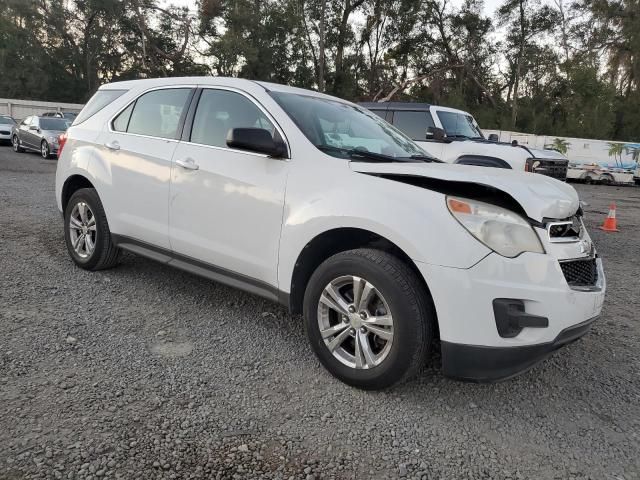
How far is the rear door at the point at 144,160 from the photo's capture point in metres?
3.88

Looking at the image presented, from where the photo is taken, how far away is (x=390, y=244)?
2.89 m

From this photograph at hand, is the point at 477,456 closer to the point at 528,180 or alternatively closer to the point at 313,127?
the point at 528,180

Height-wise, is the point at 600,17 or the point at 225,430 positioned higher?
the point at 600,17

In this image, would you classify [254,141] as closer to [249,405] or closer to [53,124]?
[249,405]

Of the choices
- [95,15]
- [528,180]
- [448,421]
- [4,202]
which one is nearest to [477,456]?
[448,421]

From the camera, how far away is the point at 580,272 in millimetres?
2744

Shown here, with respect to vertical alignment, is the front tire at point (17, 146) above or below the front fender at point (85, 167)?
below

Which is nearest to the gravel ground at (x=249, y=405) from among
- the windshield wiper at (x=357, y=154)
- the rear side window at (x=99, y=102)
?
the windshield wiper at (x=357, y=154)

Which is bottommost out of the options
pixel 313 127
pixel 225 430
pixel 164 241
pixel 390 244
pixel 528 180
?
pixel 225 430

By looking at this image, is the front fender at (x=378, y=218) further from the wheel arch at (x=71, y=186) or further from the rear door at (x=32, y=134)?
the rear door at (x=32, y=134)

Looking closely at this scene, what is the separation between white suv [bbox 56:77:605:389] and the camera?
2494 mm

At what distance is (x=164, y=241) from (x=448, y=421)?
249 centimetres

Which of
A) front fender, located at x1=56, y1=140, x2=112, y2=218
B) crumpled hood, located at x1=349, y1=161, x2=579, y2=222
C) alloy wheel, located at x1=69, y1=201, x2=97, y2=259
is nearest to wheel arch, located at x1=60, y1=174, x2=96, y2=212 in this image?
front fender, located at x1=56, y1=140, x2=112, y2=218

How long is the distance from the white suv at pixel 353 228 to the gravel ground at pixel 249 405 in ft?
1.10
